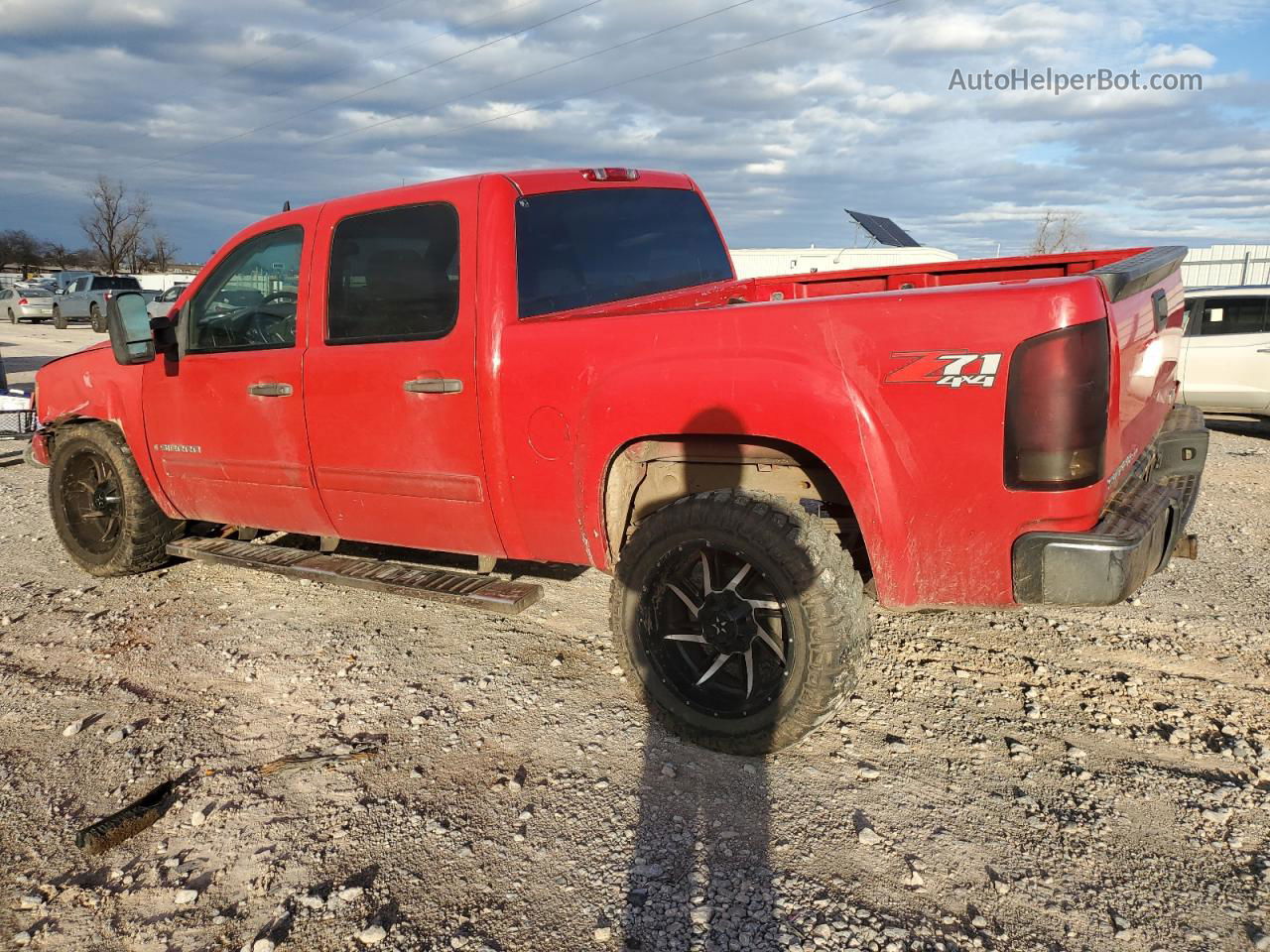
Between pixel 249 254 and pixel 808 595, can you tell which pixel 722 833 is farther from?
pixel 249 254

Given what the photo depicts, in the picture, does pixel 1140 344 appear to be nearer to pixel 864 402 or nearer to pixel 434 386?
pixel 864 402

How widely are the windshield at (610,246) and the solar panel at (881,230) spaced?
8.62 meters

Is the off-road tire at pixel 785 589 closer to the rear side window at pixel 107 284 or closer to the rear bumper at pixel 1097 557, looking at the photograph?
the rear bumper at pixel 1097 557

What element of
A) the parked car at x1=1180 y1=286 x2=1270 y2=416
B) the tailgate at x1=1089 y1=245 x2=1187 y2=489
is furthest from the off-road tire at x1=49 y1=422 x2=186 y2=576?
the parked car at x1=1180 y1=286 x2=1270 y2=416

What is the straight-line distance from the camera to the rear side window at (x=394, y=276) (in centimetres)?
366

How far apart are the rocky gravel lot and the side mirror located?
140 cm

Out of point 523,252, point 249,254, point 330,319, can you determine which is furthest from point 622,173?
point 249,254

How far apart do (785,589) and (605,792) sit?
0.90 m

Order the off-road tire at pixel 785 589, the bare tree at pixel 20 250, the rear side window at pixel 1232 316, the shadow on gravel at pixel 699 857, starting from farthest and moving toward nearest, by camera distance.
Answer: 1. the bare tree at pixel 20 250
2. the rear side window at pixel 1232 316
3. the off-road tire at pixel 785 589
4. the shadow on gravel at pixel 699 857

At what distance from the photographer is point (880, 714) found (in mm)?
3482

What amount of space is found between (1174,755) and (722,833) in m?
1.66

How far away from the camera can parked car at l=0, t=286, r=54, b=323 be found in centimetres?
3064

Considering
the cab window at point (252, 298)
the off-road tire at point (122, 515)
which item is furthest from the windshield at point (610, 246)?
the off-road tire at point (122, 515)

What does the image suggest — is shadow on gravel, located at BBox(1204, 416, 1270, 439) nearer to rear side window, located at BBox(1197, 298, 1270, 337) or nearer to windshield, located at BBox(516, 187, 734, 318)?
rear side window, located at BBox(1197, 298, 1270, 337)
